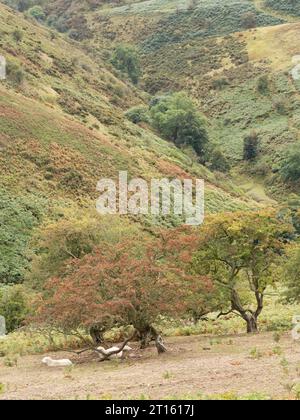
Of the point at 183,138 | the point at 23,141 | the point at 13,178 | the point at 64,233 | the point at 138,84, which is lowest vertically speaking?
the point at 64,233

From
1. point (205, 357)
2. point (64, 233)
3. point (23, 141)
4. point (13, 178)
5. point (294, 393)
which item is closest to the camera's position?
point (294, 393)

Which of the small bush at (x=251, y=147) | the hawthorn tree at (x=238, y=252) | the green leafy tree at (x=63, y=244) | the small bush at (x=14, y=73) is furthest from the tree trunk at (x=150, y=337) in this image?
the small bush at (x=251, y=147)

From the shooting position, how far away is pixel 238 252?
25.3 m

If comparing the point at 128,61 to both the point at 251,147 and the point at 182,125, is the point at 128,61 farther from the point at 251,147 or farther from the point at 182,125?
the point at 251,147

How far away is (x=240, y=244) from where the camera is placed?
992 inches

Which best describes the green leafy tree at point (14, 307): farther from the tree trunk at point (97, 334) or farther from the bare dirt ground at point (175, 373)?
the bare dirt ground at point (175, 373)

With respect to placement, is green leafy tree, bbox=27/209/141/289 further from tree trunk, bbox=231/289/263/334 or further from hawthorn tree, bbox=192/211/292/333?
tree trunk, bbox=231/289/263/334

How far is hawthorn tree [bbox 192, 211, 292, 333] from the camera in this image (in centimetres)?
2503

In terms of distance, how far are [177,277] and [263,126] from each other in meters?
74.1

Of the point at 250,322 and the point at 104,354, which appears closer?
the point at 104,354

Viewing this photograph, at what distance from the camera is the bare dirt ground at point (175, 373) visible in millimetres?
14617

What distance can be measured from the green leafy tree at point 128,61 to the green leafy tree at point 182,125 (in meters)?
25.2

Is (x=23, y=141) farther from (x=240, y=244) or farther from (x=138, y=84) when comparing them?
(x=138, y=84)

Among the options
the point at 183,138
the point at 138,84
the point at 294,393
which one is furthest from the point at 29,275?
the point at 138,84
